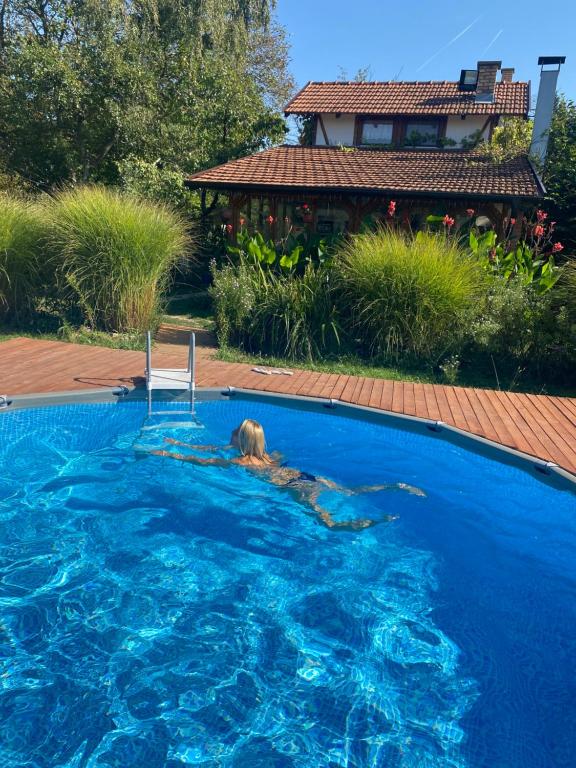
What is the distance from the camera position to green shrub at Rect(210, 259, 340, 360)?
9.51 metres

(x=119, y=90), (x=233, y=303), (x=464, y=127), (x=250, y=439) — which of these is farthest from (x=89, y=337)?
(x=464, y=127)

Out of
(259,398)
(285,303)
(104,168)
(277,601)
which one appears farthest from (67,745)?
(104,168)

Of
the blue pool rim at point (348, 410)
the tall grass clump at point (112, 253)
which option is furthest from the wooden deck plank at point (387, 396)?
the tall grass clump at point (112, 253)

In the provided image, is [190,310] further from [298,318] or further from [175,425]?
[175,425]

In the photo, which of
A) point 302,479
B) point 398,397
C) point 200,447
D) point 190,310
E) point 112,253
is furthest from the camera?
point 190,310

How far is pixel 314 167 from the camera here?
52.7 feet

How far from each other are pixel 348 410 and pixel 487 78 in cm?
1746

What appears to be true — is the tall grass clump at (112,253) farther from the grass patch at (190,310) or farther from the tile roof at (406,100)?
the tile roof at (406,100)

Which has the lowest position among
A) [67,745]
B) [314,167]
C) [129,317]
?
[67,745]

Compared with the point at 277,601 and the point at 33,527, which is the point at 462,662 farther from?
the point at 33,527

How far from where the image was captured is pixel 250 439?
5.44 m

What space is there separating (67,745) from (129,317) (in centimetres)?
802

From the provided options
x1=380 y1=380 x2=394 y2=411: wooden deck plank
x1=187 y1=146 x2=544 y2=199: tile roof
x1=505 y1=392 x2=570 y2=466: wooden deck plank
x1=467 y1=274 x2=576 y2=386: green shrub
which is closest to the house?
x1=187 y1=146 x2=544 y2=199: tile roof

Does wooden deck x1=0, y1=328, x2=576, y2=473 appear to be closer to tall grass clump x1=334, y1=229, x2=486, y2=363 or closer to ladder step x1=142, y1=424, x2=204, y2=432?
ladder step x1=142, y1=424, x2=204, y2=432
